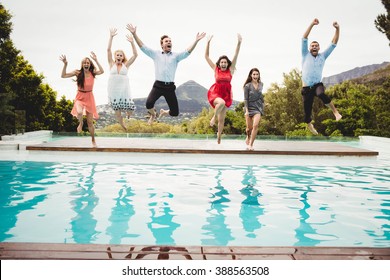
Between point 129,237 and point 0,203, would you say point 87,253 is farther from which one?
point 0,203

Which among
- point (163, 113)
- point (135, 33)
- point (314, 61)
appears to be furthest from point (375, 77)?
point (135, 33)

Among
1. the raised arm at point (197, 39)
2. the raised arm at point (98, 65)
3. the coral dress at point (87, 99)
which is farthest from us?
the coral dress at point (87, 99)

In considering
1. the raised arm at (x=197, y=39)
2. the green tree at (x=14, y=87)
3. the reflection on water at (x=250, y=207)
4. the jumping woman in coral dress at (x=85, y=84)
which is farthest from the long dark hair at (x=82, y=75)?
the green tree at (x=14, y=87)

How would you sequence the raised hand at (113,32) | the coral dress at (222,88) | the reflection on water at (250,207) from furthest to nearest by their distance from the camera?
the coral dress at (222,88) → the raised hand at (113,32) → the reflection on water at (250,207)

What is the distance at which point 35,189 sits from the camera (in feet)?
22.6

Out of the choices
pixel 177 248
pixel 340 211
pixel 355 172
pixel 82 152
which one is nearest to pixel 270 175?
pixel 355 172

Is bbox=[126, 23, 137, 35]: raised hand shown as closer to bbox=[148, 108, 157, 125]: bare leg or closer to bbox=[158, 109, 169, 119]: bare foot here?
bbox=[148, 108, 157, 125]: bare leg

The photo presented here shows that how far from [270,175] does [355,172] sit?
2273 millimetres

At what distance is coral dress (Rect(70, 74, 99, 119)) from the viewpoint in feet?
25.8

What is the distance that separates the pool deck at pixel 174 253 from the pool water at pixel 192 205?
118cm

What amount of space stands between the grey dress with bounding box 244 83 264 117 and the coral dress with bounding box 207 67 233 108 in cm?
138

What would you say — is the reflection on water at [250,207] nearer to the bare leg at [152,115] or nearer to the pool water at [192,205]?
the pool water at [192,205]

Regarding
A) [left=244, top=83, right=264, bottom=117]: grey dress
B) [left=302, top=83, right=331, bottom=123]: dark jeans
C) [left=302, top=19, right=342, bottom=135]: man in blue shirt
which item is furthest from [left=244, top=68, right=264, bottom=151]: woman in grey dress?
[left=302, top=19, right=342, bottom=135]: man in blue shirt

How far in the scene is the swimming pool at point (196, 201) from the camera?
4445mm
